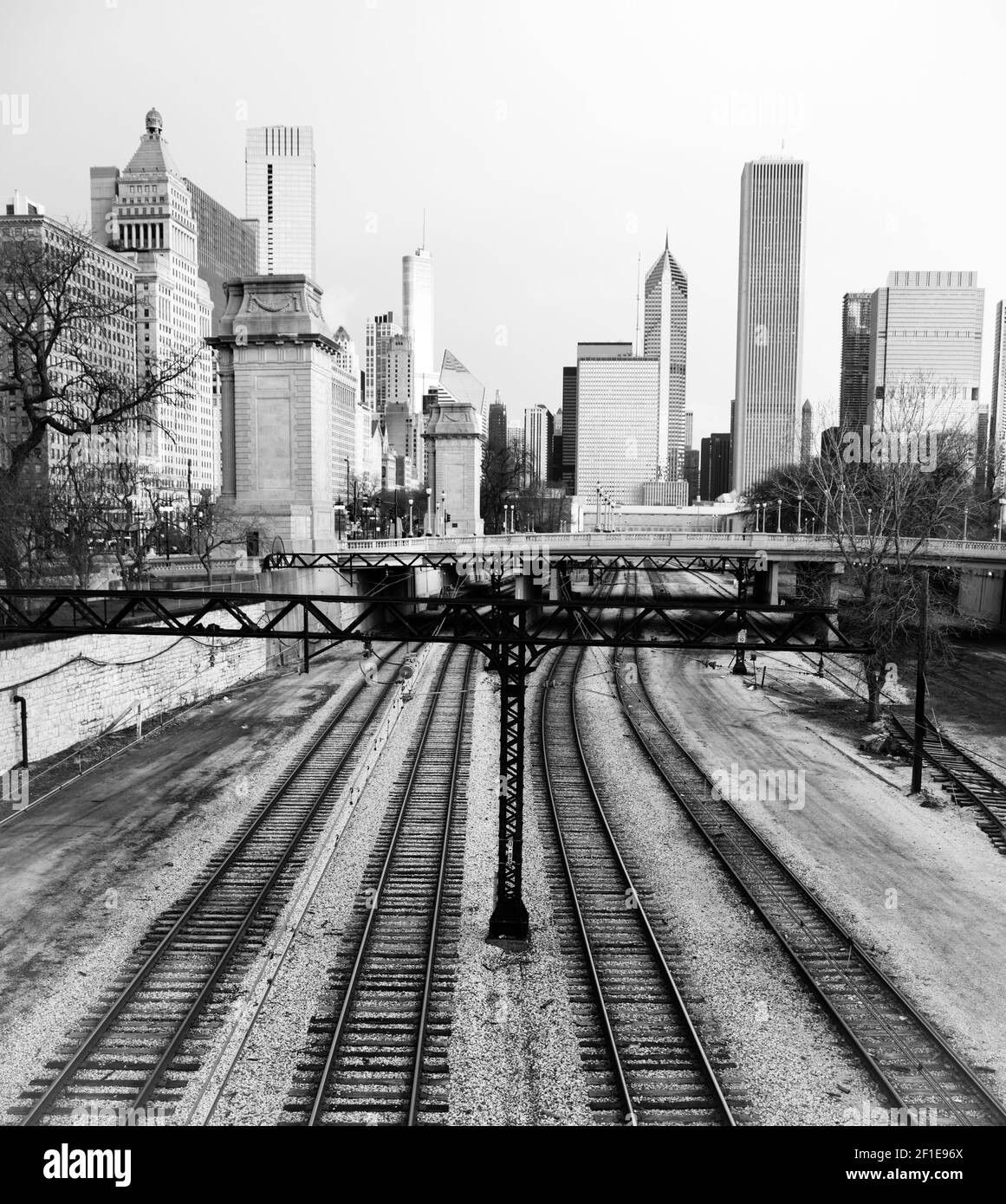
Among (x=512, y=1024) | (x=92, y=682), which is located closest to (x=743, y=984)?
(x=512, y=1024)

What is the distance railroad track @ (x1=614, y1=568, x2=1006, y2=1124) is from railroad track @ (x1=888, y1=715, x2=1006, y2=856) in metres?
5.82

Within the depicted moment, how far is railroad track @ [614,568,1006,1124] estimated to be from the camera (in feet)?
38.9

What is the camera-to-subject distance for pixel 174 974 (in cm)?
1498

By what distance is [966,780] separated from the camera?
1046 inches

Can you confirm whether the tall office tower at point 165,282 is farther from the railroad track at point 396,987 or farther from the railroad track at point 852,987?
the railroad track at point 852,987

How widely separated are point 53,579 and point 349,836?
2389 cm
